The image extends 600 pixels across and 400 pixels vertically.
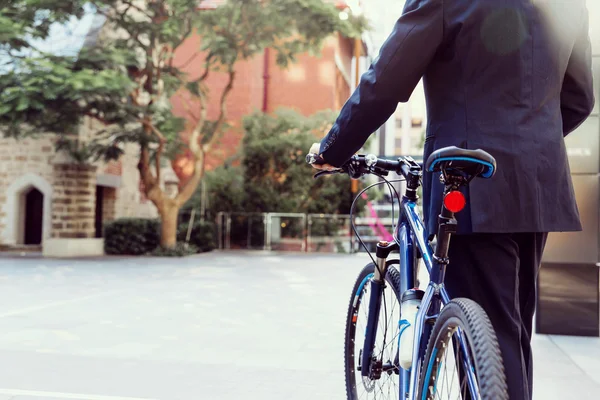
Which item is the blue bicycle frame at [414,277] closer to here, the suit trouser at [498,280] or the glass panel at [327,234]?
the suit trouser at [498,280]

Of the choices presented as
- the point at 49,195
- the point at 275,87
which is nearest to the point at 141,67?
the point at 49,195

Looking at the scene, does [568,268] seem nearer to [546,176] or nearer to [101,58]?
[546,176]

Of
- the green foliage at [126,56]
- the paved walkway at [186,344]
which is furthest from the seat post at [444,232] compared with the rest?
the green foliage at [126,56]

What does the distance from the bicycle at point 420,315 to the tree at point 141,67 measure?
12.4 m

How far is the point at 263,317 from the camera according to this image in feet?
24.0

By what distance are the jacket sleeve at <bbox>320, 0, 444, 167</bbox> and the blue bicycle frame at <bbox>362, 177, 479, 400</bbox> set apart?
1.32 feet

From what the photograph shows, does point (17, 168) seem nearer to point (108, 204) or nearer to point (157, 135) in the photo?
point (108, 204)

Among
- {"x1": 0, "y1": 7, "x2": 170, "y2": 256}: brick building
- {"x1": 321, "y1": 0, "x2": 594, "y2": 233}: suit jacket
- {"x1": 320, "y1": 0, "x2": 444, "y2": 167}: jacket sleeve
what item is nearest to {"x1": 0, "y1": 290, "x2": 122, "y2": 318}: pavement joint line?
{"x1": 320, "y1": 0, "x2": 444, "y2": 167}: jacket sleeve

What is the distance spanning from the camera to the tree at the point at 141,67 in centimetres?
1465

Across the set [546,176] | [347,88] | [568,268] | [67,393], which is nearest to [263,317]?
[568,268]

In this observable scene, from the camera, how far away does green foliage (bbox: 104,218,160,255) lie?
19.3 m

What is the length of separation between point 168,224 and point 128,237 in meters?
1.34

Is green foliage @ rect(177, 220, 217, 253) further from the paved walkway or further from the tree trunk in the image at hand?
the paved walkway

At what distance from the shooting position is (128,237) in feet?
63.5
